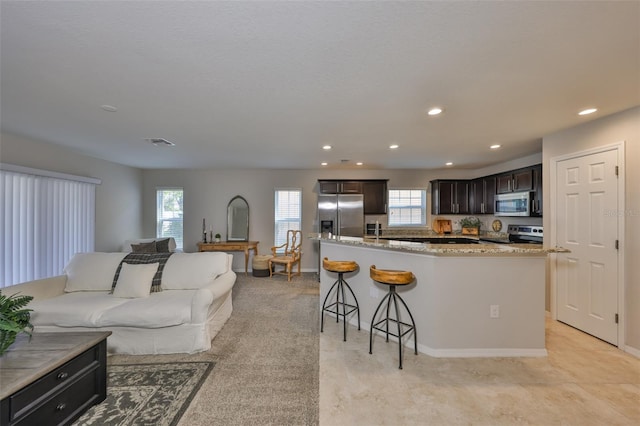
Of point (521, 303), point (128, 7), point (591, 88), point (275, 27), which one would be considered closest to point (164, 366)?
point (128, 7)

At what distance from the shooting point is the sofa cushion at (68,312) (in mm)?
2439

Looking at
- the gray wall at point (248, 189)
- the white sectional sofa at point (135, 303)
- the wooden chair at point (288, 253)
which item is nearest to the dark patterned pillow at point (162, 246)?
the gray wall at point (248, 189)

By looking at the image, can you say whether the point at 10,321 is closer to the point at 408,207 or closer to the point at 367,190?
the point at 367,190

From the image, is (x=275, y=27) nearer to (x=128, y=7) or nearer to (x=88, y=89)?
(x=128, y=7)

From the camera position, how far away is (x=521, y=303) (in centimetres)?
256

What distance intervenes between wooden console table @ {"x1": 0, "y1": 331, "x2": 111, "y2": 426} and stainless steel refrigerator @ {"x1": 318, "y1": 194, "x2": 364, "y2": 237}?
162 inches

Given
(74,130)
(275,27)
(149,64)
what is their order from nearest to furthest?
(275,27) < (149,64) < (74,130)

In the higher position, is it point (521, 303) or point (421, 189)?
point (421, 189)

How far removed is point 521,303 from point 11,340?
392cm

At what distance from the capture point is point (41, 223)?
3795 millimetres

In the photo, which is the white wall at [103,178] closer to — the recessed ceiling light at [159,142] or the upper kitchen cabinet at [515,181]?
the recessed ceiling light at [159,142]

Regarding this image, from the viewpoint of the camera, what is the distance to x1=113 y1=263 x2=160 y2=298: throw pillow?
286cm

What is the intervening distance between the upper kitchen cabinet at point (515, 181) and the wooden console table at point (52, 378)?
5.46 metres

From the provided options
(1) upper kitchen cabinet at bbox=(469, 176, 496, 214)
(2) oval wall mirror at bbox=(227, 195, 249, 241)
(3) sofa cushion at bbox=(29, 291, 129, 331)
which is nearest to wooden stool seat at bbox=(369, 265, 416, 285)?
(3) sofa cushion at bbox=(29, 291, 129, 331)
